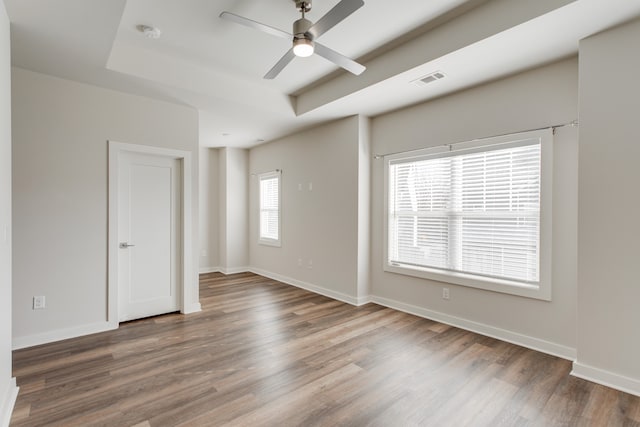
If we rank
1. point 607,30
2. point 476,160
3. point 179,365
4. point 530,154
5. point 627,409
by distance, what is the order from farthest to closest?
point 476,160
point 530,154
point 179,365
point 607,30
point 627,409

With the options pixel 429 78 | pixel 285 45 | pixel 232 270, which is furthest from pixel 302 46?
pixel 232 270

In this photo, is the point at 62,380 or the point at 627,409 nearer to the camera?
the point at 627,409

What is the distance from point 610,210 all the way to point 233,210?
583 centimetres

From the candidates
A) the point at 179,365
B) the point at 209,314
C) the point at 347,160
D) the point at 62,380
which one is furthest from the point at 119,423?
Answer: the point at 347,160

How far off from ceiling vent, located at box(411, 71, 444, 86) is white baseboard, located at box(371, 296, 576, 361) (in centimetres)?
262

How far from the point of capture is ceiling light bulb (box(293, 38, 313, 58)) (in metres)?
2.35

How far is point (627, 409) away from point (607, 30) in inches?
105

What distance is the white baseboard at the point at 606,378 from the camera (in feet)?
7.43

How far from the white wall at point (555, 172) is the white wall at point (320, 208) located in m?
0.66

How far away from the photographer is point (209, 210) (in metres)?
6.70

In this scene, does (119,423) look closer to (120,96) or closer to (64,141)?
(64,141)

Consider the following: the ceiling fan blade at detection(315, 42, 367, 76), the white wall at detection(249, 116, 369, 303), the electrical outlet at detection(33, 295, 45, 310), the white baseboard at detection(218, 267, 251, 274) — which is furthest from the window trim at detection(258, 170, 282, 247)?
the electrical outlet at detection(33, 295, 45, 310)

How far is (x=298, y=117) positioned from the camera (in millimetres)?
4484

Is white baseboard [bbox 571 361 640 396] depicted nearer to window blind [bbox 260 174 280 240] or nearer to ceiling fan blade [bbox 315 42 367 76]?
ceiling fan blade [bbox 315 42 367 76]
